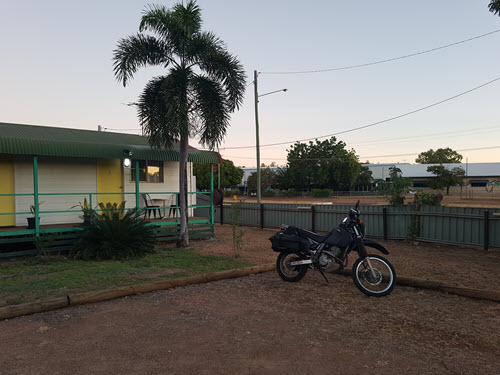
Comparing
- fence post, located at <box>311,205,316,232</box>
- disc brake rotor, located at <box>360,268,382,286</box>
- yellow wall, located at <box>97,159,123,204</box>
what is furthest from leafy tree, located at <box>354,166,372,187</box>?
disc brake rotor, located at <box>360,268,382,286</box>

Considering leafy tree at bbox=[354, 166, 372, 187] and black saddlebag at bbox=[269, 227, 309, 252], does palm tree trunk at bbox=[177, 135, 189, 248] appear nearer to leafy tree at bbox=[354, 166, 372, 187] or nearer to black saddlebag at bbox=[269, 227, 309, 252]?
black saddlebag at bbox=[269, 227, 309, 252]

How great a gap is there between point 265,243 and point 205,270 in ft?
17.1

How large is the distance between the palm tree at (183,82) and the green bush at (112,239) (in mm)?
1958

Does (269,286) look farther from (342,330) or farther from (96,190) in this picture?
(96,190)

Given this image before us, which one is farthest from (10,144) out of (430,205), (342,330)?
(430,205)

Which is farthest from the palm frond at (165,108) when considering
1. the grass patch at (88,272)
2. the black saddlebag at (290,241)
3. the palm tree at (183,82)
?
the black saddlebag at (290,241)

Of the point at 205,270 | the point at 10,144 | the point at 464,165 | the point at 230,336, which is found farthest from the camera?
the point at 464,165

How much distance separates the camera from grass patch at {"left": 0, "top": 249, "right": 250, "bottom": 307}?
6473 mm

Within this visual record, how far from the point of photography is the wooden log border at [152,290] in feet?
17.7

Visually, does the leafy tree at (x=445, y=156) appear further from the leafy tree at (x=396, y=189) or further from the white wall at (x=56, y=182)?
the white wall at (x=56, y=182)

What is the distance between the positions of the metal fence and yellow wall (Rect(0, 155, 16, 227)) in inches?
267

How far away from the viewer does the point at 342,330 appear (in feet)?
15.7

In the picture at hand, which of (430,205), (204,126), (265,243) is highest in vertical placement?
(204,126)

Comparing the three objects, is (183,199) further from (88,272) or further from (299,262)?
(299,262)
